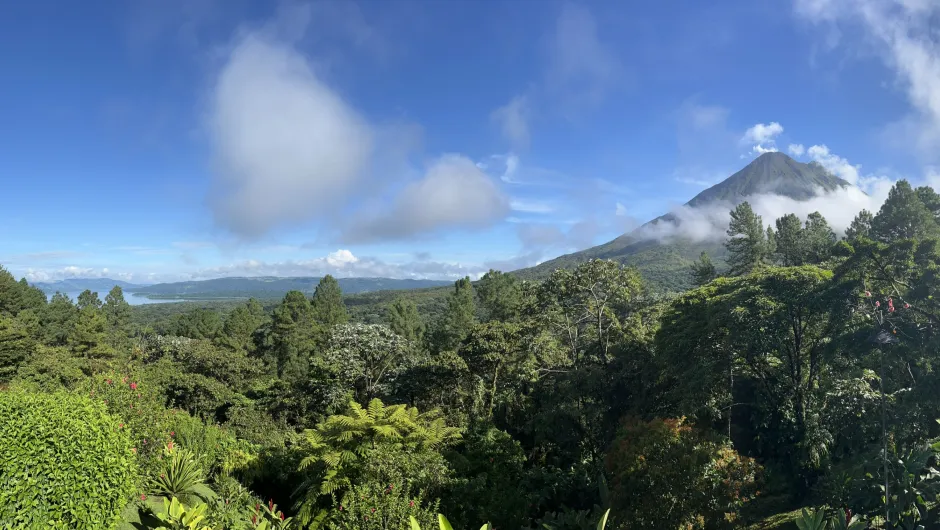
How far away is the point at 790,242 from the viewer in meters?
27.0

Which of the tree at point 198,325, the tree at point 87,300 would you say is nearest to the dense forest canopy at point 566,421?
the tree at point 198,325

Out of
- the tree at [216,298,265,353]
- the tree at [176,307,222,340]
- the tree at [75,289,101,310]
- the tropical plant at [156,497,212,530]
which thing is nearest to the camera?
the tropical plant at [156,497,212,530]

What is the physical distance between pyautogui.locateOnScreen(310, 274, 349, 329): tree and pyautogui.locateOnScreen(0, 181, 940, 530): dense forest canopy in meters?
17.9

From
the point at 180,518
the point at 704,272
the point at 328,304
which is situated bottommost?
the point at 180,518

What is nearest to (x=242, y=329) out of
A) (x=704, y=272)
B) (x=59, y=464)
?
(x=704, y=272)

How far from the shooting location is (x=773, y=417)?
1145 cm

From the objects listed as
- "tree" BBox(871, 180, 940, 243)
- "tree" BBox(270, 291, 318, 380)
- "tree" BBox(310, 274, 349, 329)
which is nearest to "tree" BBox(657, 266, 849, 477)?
"tree" BBox(871, 180, 940, 243)

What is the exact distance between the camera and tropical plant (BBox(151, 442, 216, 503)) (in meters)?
7.02

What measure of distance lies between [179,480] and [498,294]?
25.0m

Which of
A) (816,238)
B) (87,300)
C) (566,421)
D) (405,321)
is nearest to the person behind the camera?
(566,421)

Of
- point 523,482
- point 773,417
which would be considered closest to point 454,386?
point 523,482

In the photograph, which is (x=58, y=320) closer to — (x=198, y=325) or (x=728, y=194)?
(x=198, y=325)

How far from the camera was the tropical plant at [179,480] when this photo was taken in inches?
276

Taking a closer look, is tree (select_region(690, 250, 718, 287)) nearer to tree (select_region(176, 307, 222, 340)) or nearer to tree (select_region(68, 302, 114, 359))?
tree (select_region(68, 302, 114, 359))
